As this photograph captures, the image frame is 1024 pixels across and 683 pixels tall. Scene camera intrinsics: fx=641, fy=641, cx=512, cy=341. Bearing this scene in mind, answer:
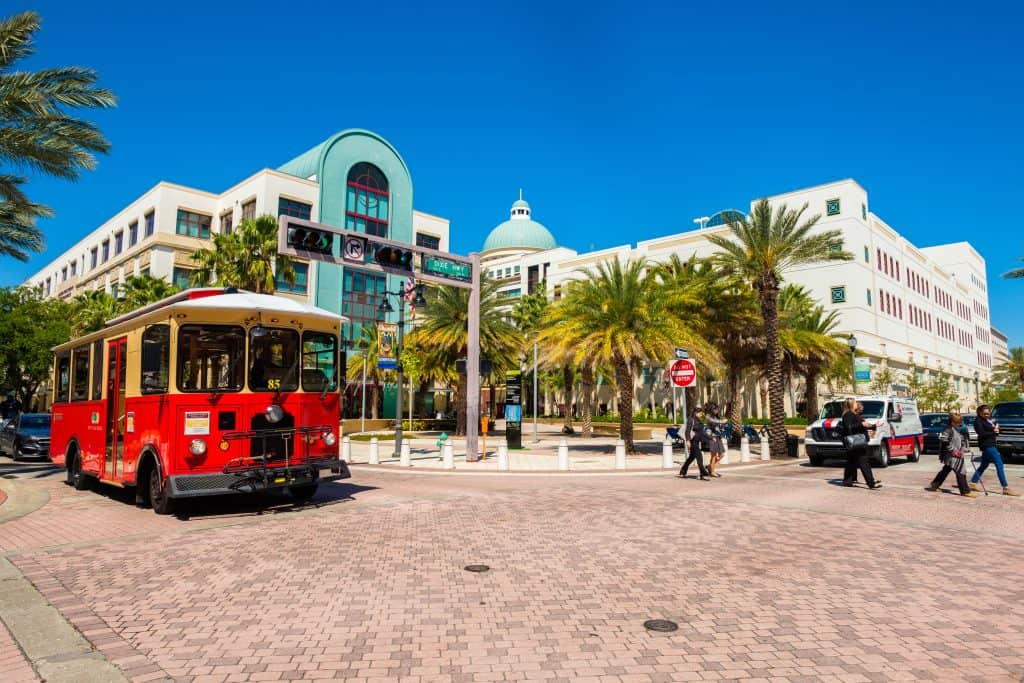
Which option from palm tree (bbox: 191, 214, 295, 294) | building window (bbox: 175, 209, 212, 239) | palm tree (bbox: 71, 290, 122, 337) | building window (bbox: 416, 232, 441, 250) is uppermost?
building window (bbox: 416, 232, 441, 250)

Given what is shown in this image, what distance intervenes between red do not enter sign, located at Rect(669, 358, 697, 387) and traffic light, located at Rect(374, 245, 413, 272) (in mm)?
8448

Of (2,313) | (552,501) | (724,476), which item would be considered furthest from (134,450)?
(2,313)

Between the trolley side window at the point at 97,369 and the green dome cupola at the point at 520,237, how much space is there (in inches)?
3129

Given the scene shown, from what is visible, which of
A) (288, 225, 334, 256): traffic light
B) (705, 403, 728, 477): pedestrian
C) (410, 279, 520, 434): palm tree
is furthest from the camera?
(410, 279, 520, 434): palm tree

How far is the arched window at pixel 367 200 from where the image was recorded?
54.0m

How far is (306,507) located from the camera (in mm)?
10758

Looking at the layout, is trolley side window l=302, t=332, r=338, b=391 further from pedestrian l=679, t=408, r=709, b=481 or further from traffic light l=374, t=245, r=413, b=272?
pedestrian l=679, t=408, r=709, b=481

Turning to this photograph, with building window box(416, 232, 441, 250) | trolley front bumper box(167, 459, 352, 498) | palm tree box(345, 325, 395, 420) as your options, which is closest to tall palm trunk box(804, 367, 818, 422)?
palm tree box(345, 325, 395, 420)

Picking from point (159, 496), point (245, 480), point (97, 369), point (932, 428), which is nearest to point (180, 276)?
point (97, 369)

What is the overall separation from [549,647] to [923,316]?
77750 millimetres

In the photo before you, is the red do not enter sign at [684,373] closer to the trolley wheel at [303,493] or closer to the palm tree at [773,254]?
the palm tree at [773,254]

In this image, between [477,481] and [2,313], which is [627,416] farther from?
[2,313]

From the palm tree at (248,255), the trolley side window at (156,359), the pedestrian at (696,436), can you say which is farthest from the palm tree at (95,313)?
the pedestrian at (696,436)

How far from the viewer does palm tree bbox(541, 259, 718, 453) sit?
22803 millimetres
